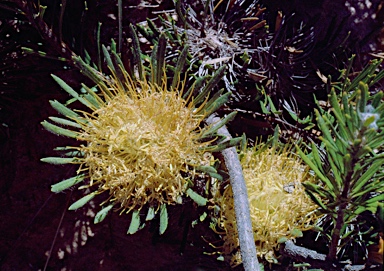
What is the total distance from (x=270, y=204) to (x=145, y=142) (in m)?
0.26

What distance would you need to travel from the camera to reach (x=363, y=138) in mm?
586

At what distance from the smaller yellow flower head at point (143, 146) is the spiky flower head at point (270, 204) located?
0.12 meters

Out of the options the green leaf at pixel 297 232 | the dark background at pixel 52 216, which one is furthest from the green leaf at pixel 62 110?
the green leaf at pixel 297 232

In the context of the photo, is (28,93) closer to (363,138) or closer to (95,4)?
(95,4)

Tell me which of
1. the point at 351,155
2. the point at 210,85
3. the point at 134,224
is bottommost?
the point at 134,224

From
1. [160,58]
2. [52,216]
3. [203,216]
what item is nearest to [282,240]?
[203,216]

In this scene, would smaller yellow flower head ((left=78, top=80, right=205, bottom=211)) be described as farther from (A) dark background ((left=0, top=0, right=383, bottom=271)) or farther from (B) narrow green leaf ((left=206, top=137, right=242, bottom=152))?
(A) dark background ((left=0, top=0, right=383, bottom=271))

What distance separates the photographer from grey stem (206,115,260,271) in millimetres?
703

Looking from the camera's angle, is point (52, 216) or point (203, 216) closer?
point (203, 216)

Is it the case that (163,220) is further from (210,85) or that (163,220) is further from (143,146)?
(210,85)

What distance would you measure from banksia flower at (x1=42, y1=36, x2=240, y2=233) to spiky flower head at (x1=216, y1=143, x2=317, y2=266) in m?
0.11

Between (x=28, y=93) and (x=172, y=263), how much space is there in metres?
0.54

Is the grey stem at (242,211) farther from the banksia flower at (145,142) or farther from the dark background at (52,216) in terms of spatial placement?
the dark background at (52,216)

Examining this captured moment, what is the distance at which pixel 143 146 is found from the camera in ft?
2.40
